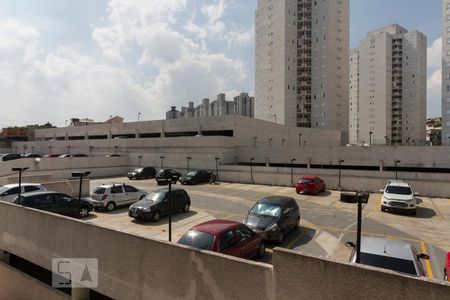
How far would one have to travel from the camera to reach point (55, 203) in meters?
14.5

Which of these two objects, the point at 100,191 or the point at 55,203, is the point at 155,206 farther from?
the point at 55,203

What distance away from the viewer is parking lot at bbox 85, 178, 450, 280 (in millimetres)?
11477

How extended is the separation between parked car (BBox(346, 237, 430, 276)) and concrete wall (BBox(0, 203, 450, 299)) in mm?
3065

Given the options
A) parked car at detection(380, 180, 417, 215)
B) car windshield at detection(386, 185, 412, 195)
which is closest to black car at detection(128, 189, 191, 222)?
→ parked car at detection(380, 180, 417, 215)

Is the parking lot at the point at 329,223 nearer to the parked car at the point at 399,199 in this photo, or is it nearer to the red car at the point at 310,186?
the parked car at the point at 399,199

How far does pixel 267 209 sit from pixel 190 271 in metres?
7.15

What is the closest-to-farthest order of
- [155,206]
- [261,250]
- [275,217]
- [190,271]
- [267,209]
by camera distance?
[190,271], [261,250], [275,217], [267,209], [155,206]

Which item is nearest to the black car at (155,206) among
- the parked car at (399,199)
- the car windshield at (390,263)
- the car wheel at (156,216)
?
the car wheel at (156,216)

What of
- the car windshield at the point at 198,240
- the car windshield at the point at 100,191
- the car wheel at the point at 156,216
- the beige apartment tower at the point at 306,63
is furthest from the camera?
the beige apartment tower at the point at 306,63

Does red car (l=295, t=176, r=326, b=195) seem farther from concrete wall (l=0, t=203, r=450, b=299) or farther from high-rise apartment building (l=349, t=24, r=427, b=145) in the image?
high-rise apartment building (l=349, t=24, r=427, b=145)

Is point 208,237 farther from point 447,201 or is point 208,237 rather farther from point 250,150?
point 250,150

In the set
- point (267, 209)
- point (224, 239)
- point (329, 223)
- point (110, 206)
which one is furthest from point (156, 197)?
point (329, 223)

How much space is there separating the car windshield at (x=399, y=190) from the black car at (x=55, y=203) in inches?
754

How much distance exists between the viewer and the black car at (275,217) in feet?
37.2
